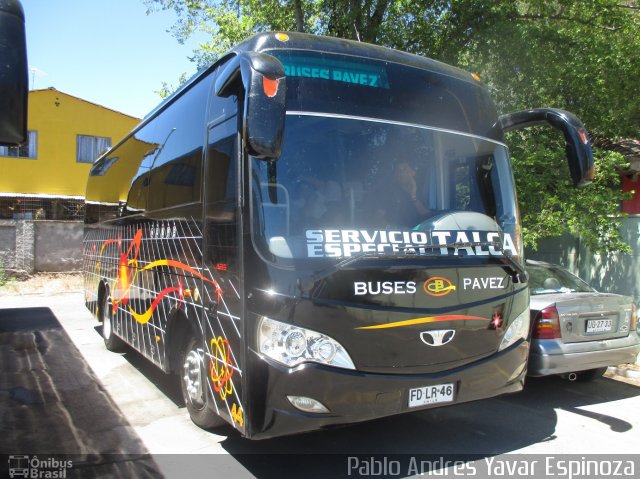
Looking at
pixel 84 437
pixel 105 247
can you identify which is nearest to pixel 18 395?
pixel 84 437

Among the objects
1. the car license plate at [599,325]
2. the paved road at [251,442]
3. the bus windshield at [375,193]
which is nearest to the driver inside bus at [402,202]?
the bus windshield at [375,193]

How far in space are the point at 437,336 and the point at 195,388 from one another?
7.43 feet

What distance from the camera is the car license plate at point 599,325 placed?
18.5ft

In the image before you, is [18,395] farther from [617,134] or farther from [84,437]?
[617,134]

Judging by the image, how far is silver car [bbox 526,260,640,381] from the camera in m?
5.44

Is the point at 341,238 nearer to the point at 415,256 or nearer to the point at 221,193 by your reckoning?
the point at 415,256

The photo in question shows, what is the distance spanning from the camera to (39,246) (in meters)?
18.1

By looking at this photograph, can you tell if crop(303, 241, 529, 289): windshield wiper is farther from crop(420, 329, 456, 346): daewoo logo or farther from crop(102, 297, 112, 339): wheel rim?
crop(102, 297, 112, 339): wheel rim

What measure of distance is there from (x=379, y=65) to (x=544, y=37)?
23.1 ft

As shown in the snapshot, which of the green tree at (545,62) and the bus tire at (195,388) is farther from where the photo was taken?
the green tree at (545,62)

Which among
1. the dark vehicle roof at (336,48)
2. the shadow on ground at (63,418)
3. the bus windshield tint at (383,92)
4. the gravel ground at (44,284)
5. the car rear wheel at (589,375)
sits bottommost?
the gravel ground at (44,284)

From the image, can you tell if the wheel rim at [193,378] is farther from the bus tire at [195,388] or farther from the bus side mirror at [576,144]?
the bus side mirror at [576,144]

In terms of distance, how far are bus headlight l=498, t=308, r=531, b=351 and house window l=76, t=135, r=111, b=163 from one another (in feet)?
70.9

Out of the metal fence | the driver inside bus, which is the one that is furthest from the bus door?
the metal fence
